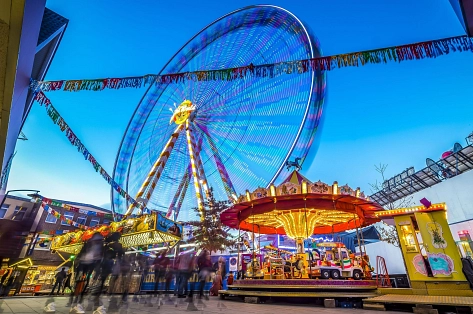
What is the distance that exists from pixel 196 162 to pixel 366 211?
10449 millimetres

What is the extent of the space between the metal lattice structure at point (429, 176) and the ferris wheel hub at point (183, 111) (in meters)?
17.3

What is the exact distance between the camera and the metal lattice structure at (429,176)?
53.3 ft

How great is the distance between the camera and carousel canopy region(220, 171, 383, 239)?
9133mm

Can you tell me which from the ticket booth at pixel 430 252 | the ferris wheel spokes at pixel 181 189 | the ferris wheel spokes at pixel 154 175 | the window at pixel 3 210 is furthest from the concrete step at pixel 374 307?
the window at pixel 3 210

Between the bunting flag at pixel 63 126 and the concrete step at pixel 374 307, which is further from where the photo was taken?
the bunting flag at pixel 63 126

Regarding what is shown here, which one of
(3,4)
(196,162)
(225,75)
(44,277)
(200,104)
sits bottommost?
(44,277)

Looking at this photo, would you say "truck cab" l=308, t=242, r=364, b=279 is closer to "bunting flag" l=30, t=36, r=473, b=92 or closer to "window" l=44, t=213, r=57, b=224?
"bunting flag" l=30, t=36, r=473, b=92

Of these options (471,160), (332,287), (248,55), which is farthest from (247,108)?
(471,160)

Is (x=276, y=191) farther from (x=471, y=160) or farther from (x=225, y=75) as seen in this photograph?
(x=471, y=160)

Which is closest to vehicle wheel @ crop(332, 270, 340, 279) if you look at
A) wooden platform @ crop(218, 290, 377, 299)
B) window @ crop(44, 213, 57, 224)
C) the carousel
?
the carousel

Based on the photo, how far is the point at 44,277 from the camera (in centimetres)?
2125

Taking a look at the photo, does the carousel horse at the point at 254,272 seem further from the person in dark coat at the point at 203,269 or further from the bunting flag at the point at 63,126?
the bunting flag at the point at 63,126

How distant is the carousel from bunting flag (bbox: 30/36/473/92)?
4.87 meters

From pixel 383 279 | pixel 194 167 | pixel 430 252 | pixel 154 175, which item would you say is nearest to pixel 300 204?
pixel 430 252
